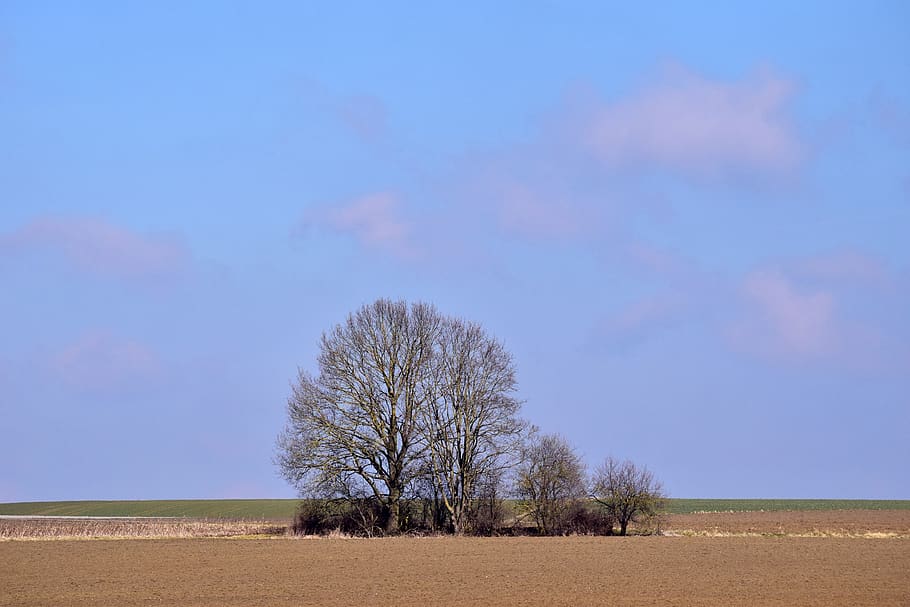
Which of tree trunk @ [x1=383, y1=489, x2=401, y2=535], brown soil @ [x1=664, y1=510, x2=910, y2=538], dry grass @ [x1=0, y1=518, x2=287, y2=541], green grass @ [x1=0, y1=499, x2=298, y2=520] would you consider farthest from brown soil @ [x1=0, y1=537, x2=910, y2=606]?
green grass @ [x1=0, y1=499, x2=298, y2=520]

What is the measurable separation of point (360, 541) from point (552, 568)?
14314mm

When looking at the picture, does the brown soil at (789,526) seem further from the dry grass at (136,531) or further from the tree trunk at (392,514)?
the dry grass at (136,531)

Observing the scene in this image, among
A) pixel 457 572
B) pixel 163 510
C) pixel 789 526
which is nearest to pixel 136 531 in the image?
pixel 457 572

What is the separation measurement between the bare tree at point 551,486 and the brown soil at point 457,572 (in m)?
4.22

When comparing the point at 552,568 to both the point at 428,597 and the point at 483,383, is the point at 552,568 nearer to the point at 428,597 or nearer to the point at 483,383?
the point at 428,597

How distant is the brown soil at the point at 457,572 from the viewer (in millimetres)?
24250

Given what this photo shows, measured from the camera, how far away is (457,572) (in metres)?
29.7

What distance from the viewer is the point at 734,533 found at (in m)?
47.7

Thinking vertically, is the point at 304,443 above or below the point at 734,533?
above

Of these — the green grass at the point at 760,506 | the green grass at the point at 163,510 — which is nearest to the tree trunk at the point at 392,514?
the green grass at the point at 760,506

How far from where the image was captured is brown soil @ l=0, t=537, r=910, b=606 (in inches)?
955

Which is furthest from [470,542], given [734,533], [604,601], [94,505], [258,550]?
[94,505]

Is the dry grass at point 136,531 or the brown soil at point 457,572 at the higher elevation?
the dry grass at point 136,531

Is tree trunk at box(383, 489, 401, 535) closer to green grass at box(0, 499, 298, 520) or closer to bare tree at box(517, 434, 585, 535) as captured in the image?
bare tree at box(517, 434, 585, 535)
